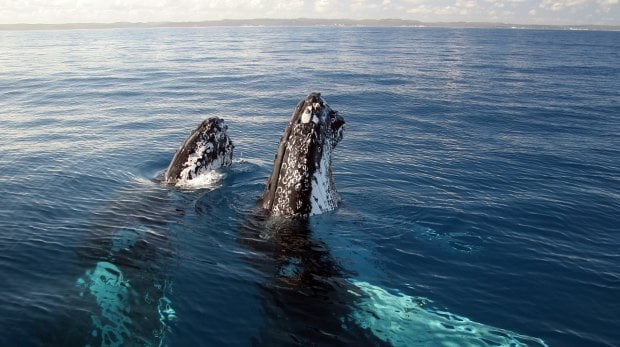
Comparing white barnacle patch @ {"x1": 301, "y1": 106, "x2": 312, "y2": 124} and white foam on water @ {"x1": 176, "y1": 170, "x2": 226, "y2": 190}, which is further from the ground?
white barnacle patch @ {"x1": 301, "y1": 106, "x2": 312, "y2": 124}

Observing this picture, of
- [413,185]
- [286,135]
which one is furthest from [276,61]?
[286,135]

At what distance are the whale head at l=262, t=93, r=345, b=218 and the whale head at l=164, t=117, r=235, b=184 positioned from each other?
10.5ft

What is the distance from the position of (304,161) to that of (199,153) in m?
3.98

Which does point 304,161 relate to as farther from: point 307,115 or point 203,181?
point 203,181

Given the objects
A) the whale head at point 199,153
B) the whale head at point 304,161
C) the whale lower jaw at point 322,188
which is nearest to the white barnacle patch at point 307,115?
the whale head at point 304,161

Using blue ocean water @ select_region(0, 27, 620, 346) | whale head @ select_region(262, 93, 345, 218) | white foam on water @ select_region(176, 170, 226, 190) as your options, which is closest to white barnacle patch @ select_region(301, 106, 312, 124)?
whale head @ select_region(262, 93, 345, 218)

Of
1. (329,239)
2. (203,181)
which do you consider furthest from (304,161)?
(203,181)

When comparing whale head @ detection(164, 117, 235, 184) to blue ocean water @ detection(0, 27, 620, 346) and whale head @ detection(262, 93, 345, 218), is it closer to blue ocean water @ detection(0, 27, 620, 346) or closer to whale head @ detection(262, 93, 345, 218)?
blue ocean water @ detection(0, 27, 620, 346)

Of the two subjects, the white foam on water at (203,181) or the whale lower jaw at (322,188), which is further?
the white foam on water at (203,181)

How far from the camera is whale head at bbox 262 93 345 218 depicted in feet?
31.3

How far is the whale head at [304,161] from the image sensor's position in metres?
9.53

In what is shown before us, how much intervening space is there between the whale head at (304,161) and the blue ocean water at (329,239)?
0.51 m

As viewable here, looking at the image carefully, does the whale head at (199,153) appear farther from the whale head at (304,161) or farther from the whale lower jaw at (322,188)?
the whale lower jaw at (322,188)

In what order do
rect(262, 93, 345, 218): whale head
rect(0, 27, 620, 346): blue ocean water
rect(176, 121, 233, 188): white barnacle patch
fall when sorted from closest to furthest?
rect(0, 27, 620, 346): blue ocean water, rect(262, 93, 345, 218): whale head, rect(176, 121, 233, 188): white barnacle patch
